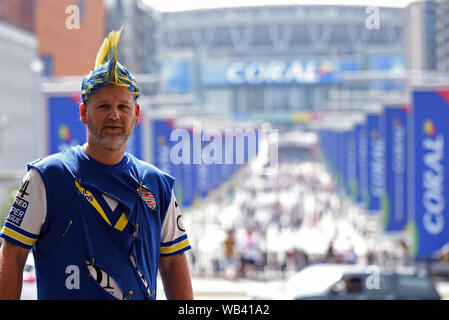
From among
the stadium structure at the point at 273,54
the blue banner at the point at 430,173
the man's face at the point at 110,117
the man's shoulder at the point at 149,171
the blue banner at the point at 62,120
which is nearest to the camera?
the man's face at the point at 110,117

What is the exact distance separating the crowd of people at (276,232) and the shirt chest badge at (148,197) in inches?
673

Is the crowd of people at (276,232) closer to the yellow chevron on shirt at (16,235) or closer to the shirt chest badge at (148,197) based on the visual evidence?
the shirt chest badge at (148,197)

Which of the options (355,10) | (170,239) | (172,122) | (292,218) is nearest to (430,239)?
(172,122)

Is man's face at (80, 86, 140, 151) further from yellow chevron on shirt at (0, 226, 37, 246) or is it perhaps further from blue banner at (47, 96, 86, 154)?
blue banner at (47, 96, 86, 154)

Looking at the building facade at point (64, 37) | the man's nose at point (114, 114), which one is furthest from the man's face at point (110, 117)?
the building facade at point (64, 37)

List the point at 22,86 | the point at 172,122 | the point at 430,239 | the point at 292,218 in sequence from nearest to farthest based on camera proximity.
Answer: the point at 430,239 < the point at 172,122 < the point at 22,86 < the point at 292,218

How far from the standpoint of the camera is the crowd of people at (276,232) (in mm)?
21750

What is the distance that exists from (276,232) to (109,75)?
34.2 meters

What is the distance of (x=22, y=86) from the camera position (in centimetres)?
3591

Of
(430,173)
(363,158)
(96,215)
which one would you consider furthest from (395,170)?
(96,215)

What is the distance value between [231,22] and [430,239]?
116590 mm

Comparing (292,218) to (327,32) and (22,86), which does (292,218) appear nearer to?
(22,86)

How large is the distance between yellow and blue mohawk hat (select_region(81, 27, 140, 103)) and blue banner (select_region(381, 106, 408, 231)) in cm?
1979

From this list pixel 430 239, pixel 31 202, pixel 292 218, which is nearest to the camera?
pixel 31 202
